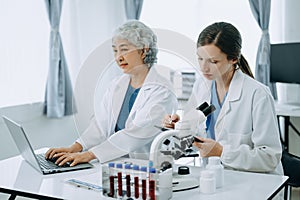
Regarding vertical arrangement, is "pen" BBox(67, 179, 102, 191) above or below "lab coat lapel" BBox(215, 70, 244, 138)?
below

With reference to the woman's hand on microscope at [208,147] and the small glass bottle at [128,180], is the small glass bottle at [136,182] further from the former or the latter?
the woman's hand on microscope at [208,147]

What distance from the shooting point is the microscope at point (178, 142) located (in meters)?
1.45

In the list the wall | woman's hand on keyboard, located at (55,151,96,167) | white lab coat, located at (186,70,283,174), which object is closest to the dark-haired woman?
white lab coat, located at (186,70,283,174)

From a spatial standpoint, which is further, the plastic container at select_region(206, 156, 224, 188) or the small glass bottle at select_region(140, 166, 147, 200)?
the plastic container at select_region(206, 156, 224, 188)

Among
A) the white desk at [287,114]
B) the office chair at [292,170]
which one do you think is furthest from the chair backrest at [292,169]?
the white desk at [287,114]

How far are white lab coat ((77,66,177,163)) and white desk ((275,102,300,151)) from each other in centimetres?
171

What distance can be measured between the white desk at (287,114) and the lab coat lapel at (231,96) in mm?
1404

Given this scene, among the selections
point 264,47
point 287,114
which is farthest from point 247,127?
point 264,47

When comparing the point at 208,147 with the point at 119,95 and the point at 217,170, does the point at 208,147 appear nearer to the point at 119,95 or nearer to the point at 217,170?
the point at 217,170

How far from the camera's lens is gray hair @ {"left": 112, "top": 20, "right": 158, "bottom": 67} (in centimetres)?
151

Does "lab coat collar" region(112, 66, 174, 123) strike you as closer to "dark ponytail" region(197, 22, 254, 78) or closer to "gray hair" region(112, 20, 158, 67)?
"gray hair" region(112, 20, 158, 67)

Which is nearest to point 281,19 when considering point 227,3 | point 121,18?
point 227,3

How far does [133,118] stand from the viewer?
1.59m

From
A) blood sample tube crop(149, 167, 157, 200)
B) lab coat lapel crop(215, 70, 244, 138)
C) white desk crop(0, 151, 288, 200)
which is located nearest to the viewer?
blood sample tube crop(149, 167, 157, 200)
